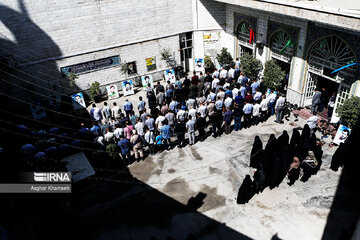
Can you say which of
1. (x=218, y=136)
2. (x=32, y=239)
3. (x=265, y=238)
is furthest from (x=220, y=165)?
(x=32, y=239)

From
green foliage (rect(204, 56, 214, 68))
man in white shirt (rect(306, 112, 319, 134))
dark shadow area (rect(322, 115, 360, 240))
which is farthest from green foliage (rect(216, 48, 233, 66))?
dark shadow area (rect(322, 115, 360, 240))

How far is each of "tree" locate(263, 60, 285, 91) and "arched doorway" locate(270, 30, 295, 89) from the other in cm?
61

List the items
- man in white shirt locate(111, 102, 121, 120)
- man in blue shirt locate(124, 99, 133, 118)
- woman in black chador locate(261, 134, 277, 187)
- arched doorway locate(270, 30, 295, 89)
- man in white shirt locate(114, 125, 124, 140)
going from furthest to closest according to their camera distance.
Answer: man in blue shirt locate(124, 99, 133, 118) → arched doorway locate(270, 30, 295, 89) → man in white shirt locate(111, 102, 121, 120) → man in white shirt locate(114, 125, 124, 140) → woman in black chador locate(261, 134, 277, 187)

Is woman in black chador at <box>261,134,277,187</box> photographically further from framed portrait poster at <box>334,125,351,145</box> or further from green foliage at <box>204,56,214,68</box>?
green foliage at <box>204,56,214,68</box>

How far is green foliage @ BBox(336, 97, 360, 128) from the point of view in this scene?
1192 centimetres

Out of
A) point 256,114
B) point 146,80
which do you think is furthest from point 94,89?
point 256,114

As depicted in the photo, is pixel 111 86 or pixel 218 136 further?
pixel 111 86

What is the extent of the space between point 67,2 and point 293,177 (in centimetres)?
1521

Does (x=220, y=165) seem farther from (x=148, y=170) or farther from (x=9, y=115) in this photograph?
(x=9, y=115)

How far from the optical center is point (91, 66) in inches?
755

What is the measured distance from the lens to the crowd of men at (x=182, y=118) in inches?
508

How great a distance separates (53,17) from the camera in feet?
56.3

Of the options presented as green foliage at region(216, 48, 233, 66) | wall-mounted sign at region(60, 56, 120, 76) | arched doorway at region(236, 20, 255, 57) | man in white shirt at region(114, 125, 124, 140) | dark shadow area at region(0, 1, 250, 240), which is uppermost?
arched doorway at region(236, 20, 255, 57)

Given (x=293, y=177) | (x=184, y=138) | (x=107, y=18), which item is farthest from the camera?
(x=107, y=18)
